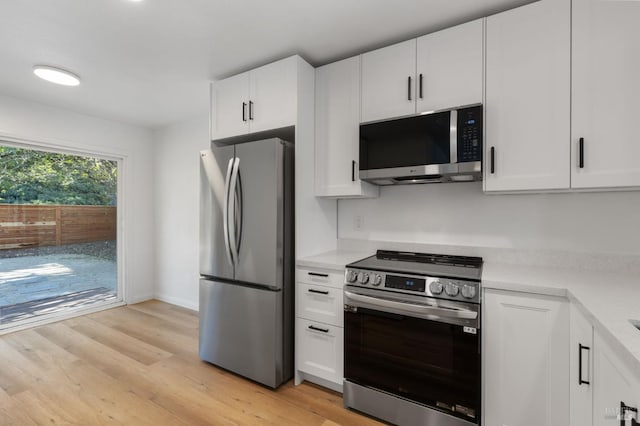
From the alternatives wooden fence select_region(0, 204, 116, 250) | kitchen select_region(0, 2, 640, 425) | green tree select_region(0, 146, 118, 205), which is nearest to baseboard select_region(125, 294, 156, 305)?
wooden fence select_region(0, 204, 116, 250)

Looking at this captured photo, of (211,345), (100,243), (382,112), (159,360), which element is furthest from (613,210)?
(100,243)

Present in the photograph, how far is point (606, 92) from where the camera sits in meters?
1.60

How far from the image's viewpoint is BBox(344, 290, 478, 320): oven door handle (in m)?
1.65

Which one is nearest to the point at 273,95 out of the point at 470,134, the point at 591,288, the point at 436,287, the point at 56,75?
the point at 470,134

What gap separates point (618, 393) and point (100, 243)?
16.4 ft

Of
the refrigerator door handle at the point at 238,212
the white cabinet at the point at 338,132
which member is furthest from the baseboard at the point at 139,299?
the white cabinet at the point at 338,132

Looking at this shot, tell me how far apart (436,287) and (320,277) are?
82cm

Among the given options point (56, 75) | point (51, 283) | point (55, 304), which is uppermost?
point (56, 75)

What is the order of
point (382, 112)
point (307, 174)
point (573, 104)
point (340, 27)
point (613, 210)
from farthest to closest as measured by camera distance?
point (307, 174) < point (382, 112) < point (340, 27) < point (613, 210) < point (573, 104)

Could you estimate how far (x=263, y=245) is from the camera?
7.48 feet

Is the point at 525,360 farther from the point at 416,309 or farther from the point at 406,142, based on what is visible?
the point at 406,142

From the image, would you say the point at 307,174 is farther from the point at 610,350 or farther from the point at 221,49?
the point at 610,350

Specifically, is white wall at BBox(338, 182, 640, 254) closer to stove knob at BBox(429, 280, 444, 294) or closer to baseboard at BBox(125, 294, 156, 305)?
stove knob at BBox(429, 280, 444, 294)

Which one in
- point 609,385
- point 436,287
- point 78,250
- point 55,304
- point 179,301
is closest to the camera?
point 609,385
